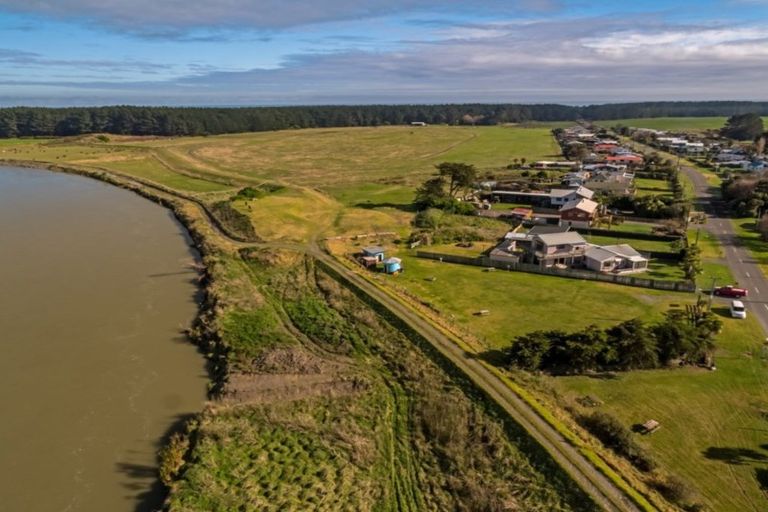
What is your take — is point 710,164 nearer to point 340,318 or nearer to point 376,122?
point 340,318

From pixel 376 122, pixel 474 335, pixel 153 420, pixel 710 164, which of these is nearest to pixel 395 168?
pixel 710 164

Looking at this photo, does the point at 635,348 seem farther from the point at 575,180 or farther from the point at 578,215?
the point at 575,180

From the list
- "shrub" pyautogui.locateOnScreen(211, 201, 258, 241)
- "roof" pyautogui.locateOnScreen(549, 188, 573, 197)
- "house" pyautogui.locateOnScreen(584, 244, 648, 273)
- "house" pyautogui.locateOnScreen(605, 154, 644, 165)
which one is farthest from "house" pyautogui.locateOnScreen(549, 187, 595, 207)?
"house" pyautogui.locateOnScreen(605, 154, 644, 165)

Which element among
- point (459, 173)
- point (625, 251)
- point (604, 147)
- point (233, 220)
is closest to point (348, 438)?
point (625, 251)

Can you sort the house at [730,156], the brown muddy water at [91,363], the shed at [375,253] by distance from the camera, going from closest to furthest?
the brown muddy water at [91,363]
the shed at [375,253]
the house at [730,156]

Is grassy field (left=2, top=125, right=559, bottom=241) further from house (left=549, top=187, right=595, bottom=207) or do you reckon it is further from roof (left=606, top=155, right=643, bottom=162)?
house (left=549, top=187, right=595, bottom=207)

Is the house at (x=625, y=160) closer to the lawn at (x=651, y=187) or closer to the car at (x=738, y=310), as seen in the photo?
the lawn at (x=651, y=187)

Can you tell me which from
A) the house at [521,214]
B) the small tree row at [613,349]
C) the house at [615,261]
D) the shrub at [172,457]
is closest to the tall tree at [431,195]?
the house at [521,214]
